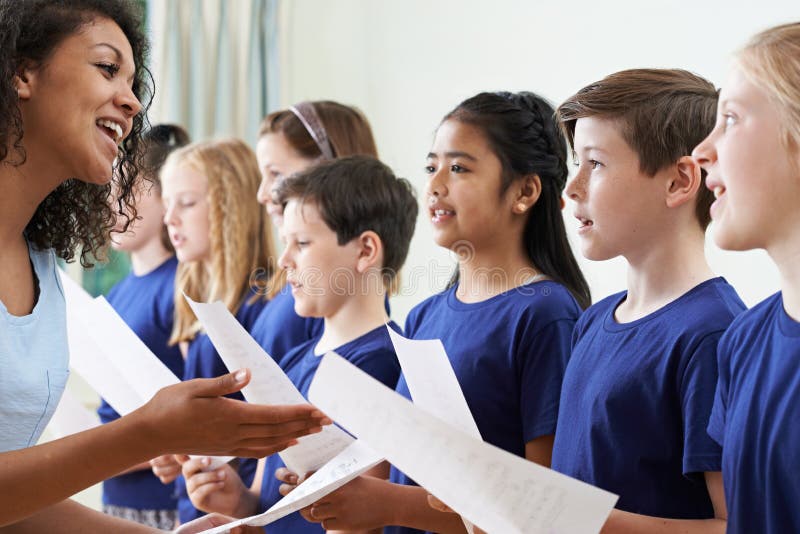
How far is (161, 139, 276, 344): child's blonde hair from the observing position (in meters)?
2.31

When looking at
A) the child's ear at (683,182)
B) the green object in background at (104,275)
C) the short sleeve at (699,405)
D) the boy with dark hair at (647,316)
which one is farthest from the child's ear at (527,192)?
the green object in background at (104,275)

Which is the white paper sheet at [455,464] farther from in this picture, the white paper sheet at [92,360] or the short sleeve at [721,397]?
the white paper sheet at [92,360]

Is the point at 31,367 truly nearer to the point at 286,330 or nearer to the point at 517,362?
the point at 517,362

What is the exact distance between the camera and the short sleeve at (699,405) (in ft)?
3.51

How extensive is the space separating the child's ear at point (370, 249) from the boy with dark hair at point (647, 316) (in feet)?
1.89

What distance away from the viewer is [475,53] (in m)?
3.01

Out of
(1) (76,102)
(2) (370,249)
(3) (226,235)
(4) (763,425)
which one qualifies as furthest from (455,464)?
(3) (226,235)

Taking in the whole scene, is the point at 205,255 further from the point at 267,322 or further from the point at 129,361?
the point at 129,361

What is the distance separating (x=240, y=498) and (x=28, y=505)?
0.70 metres

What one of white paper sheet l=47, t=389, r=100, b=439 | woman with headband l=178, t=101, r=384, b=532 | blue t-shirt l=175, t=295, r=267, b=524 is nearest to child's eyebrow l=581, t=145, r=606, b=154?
woman with headband l=178, t=101, r=384, b=532

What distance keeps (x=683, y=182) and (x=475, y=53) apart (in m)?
1.85

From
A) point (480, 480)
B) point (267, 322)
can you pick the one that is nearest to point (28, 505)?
point (480, 480)

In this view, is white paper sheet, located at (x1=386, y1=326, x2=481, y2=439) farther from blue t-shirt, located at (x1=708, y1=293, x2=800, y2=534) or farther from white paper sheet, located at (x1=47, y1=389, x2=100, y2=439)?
white paper sheet, located at (x1=47, y1=389, x2=100, y2=439)

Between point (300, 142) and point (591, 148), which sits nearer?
point (591, 148)
